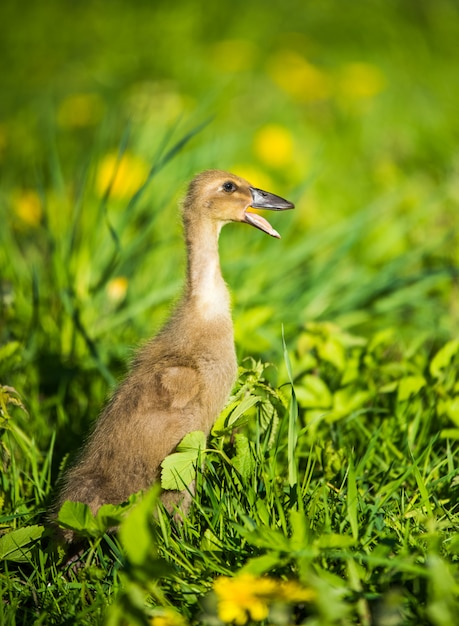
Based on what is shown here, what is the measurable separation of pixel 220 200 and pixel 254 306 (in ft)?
3.91

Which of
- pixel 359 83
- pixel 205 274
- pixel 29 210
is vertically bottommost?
pixel 205 274

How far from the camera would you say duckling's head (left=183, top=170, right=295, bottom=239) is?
256cm

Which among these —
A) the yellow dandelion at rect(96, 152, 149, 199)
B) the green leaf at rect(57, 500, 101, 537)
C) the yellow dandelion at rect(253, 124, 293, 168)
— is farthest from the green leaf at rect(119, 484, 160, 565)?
the yellow dandelion at rect(253, 124, 293, 168)

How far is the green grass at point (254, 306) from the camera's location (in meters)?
2.00

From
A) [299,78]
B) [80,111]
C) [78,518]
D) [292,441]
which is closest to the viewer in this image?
[78,518]

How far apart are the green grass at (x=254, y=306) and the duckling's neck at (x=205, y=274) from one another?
245mm

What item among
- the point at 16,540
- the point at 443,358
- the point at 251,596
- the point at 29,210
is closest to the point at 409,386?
the point at 443,358

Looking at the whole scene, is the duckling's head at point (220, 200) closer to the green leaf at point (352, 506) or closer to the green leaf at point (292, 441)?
the green leaf at point (292, 441)

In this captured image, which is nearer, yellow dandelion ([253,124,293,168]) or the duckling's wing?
the duckling's wing

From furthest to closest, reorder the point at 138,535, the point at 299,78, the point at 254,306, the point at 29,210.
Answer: the point at 299,78 → the point at 29,210 → the point at 254,306 → the point at 138,535

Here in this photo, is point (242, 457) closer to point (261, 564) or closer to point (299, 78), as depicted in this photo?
point (261, 564)

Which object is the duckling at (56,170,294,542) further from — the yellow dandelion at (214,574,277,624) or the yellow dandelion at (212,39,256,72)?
the yellow dandelion at (212,39,256,72)

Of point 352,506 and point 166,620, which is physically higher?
point 352,506

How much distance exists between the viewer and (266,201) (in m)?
2.65
